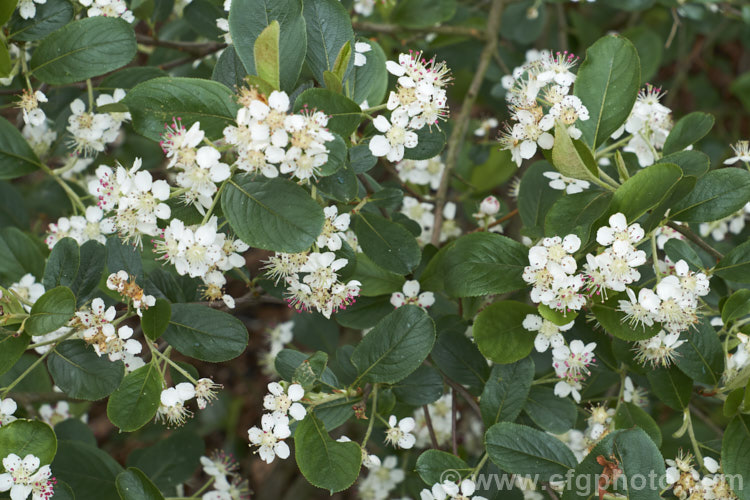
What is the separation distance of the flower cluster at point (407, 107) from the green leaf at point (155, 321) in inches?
20.1

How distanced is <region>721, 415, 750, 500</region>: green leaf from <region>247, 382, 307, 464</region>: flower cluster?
2.71ft

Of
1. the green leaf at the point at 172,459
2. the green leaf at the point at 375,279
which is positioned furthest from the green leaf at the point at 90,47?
the green leaf at the point at 172,459

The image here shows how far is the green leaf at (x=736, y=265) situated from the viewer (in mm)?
1348

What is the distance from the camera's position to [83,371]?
1.34 meters

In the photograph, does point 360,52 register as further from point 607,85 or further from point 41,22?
point 41,22

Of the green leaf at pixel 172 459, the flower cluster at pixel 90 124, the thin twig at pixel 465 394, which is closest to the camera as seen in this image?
the thin twig at pixel 465 394

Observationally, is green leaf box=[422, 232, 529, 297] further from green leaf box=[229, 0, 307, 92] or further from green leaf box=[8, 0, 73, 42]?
green leaf box=[8, 0, 73, 42]

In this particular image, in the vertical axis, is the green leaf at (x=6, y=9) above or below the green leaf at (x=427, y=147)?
above

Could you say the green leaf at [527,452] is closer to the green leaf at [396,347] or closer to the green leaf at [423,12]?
the green leaf at [396,347]

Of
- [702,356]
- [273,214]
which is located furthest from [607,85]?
[273,214]

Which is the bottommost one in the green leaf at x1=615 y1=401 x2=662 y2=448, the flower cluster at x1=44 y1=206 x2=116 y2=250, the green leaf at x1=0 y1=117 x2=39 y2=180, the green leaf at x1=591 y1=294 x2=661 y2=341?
the flower cluster at x1=44 y1=206 x2=116 y2=250

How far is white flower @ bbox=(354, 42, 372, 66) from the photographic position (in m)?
1.35

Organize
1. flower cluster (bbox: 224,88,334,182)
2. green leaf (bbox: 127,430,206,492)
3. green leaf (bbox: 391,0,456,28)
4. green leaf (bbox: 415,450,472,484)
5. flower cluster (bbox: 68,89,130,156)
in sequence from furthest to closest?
green leaf (bbox: 391,0,456,28)
green leaf (bbox: 127,430,206,492)
flower cluster (bbox: 68,89,130,156)
green leaf (bbox: 415,450,472,484)
flower cluster (bbox: 224,88,334,182)

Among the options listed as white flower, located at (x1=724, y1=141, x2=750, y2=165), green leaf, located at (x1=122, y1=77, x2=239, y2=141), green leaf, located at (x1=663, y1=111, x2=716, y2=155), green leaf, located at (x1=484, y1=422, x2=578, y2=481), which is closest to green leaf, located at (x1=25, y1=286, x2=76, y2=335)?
green leaf, located at (x1=122, y1=77, x2=239, y2=141)
